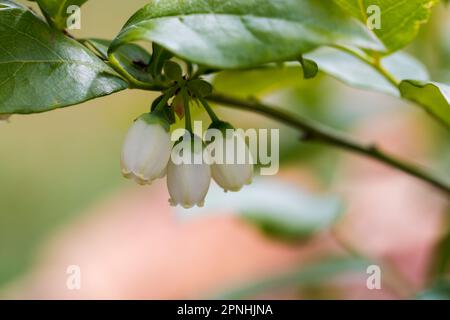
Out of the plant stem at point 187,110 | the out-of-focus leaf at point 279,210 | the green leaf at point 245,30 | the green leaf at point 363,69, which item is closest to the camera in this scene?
the green leaf at point 245,30

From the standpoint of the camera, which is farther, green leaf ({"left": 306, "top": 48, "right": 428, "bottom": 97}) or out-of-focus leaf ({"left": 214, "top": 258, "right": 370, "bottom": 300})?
out-of-focus leaf ({"left": 214, "top": 258, "right": 370, "bottom": 300})

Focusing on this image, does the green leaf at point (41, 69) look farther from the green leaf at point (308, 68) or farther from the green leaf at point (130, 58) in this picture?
the green leaf at point (308, 68)

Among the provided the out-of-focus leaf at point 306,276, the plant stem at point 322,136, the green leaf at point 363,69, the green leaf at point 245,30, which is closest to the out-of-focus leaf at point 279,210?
the out-of-focus leaf at point 306,276

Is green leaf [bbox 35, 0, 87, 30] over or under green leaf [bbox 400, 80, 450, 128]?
over

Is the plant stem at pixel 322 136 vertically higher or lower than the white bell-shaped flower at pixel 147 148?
higher

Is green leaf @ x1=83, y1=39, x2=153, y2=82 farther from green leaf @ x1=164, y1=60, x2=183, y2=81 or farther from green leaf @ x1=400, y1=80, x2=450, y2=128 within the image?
green leaf @ x1=400, y1=80, x2=450, y2=128

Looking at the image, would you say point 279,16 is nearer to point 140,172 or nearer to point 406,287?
point 140,172

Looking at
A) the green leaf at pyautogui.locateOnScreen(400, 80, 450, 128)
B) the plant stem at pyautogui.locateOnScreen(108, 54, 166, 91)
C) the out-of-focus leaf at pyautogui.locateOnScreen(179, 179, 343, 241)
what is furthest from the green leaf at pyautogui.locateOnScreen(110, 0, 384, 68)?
the out-of-focus leaf at pyautogui.locateOnScreen(179, 179, 343, 241)
